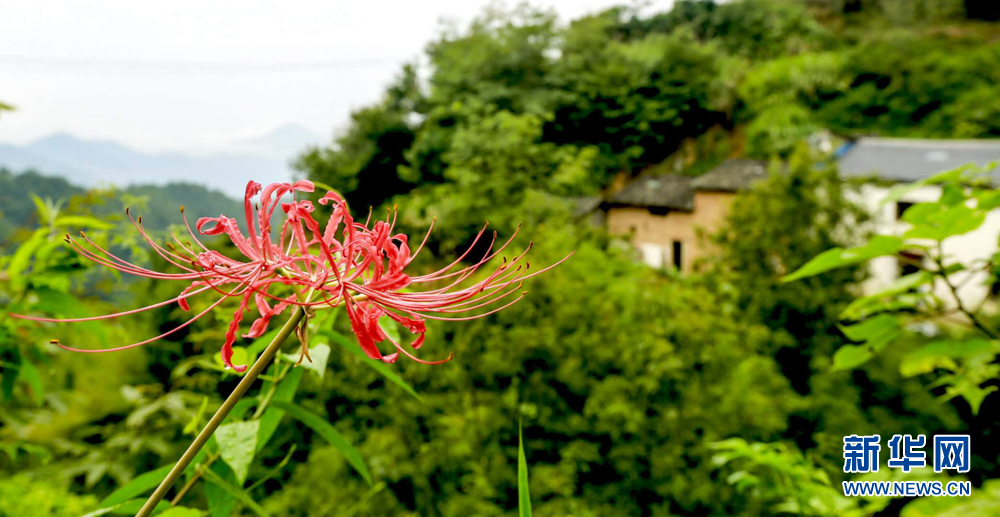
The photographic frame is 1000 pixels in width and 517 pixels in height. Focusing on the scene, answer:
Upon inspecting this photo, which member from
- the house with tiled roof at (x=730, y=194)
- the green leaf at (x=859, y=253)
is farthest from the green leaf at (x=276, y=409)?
the house with tiled roof at (x=730, y=194)

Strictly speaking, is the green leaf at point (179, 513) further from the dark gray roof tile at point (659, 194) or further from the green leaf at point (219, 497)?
the dark gray roof tile at point (659, 194)

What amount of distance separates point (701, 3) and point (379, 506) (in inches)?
668

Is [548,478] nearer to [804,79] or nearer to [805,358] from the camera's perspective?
[805,358]

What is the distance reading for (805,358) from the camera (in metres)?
2.83

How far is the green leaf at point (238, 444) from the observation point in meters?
0.34

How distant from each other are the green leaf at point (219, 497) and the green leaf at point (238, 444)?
4cm

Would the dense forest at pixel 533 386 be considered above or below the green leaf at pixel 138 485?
below

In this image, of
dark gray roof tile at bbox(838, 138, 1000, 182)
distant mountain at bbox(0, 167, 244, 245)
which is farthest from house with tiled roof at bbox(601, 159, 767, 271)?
distant mountain at bbox(0, 167, 244, 245)

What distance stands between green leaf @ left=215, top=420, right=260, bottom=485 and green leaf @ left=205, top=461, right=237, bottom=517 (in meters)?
0.04

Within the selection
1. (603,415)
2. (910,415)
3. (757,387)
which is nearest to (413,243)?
(603,415)

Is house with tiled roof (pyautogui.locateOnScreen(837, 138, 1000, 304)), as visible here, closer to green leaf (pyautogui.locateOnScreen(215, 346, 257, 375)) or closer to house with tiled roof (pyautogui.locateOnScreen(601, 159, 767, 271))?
house with tiled roof (pyautogui.locateOnScreen(601, 159, 767, 271))

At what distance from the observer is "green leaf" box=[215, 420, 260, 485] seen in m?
0.34

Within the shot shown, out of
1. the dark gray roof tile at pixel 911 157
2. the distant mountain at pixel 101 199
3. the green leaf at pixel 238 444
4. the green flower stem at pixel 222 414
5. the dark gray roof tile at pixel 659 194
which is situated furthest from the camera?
the dark gray roof tile at pixel 659 194

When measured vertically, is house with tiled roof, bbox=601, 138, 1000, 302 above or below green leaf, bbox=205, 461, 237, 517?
below
